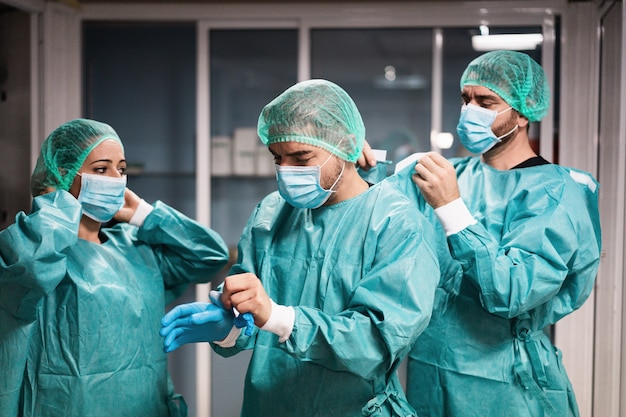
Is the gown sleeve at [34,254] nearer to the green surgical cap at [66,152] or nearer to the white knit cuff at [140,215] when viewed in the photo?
the green surgical cap at [66,152]

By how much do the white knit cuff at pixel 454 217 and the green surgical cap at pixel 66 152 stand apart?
939 mm

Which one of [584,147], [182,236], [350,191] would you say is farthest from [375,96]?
[350,191]

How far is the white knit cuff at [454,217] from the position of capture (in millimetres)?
1587

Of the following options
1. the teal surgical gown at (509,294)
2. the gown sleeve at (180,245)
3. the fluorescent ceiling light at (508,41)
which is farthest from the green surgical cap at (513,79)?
the fluorescent ceiling light at (508,41)

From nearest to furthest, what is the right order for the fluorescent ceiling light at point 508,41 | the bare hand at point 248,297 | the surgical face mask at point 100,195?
the bare hand at point 248,297 → the surgical face mask at point 100,195 → the fluorescent ceiling light at point 508,41

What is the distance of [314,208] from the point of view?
1.52m

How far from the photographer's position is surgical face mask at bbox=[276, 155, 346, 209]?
56.1 inches

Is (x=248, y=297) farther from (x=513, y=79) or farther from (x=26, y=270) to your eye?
(x=513, y=79)

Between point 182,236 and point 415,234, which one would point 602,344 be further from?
point 182,236

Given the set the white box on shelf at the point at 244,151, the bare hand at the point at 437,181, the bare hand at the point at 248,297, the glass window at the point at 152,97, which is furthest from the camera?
the glass window at the point at 152,97

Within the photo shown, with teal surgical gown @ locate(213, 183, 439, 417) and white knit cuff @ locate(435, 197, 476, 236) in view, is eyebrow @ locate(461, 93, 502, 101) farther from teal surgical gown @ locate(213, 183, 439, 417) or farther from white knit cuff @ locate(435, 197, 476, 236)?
teal surgical gown @ locate(213, 183, 439, 417)

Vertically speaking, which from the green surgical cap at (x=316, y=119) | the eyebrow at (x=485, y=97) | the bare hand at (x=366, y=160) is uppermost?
the eyebrow at (x=485, y=97)

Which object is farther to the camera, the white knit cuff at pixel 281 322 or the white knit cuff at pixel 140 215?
the white knit cuff at pixel 140 215

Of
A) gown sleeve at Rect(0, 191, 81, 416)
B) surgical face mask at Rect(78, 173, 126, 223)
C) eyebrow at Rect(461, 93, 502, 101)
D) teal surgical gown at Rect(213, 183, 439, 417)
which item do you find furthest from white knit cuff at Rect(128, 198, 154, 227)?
eyebrow at Rect(461, 93, 502, 101)
